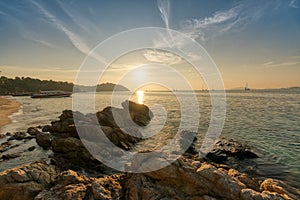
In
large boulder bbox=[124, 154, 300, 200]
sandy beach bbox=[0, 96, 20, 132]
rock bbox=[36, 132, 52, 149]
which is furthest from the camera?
sandy beach bbox=[0, 96, 20, 132]

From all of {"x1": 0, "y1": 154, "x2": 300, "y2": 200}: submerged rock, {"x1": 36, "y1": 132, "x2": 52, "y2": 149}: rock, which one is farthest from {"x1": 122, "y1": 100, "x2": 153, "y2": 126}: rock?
{"x1": 0, "y1": 154, "x2": 300, "y2": 200}: submerged rock

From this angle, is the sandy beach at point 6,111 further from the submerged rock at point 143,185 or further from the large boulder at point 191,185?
the large boulder at point 191,185

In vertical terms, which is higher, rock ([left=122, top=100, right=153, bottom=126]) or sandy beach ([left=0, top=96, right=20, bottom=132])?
rock ([left=122, top=100, right=153, bottom=126])

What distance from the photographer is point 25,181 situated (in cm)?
798

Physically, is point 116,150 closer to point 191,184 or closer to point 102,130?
point 102,130

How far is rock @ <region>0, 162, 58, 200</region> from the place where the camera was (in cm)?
754

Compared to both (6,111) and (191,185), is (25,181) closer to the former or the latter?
(191,185)

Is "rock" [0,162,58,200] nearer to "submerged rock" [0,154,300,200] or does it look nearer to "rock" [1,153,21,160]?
"submerged rock" [0,154,300,200]

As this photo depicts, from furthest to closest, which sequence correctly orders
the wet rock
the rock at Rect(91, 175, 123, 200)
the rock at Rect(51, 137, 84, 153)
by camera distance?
the wet rock < the rock at Rect(51, 137, 84, 153) < the rock at Rect(91, 175, 123, 200)

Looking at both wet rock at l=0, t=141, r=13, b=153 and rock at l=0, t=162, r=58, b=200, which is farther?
wet rock at l=0, t=141, r=13, b=153

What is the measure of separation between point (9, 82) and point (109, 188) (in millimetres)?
182098

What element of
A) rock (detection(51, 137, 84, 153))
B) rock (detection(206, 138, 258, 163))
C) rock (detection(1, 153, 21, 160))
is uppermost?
rock (detection(51, 137, 84, 153))

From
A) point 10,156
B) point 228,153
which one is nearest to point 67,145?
point 10,156

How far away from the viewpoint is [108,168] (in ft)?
42.5
